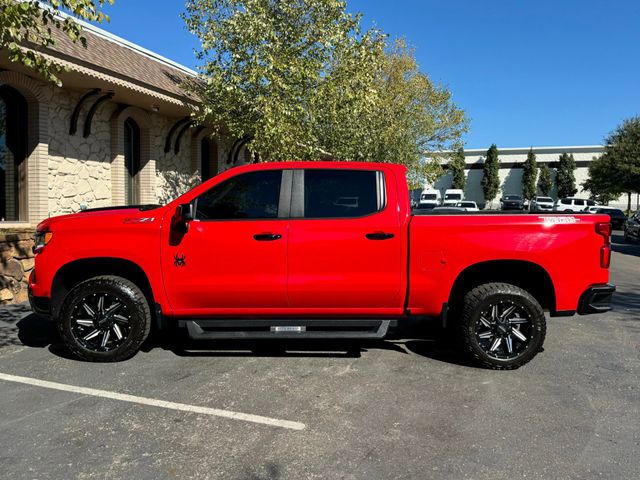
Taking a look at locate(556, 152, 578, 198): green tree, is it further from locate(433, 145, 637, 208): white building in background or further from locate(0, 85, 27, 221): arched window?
locate(0, 85, 27, 221): arched window

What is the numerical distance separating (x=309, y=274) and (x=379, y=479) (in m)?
2.26

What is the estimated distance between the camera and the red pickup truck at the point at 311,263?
16.1 ft

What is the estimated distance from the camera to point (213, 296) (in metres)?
5.01

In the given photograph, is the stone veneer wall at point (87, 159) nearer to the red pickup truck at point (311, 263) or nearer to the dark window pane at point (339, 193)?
the red pickup truck at point (311, 263)

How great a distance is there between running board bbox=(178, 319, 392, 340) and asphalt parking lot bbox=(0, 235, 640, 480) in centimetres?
34

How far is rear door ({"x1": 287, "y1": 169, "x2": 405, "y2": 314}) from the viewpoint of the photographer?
4918 mm

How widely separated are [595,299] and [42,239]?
18.0 ft

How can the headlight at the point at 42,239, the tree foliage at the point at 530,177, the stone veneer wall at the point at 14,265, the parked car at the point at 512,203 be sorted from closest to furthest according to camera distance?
the headlight at the point at 42,239 < the stone veneer wall at the point at 14,265 < the parked car at the point at 512,203 < the tree foliage at the point at 530,177

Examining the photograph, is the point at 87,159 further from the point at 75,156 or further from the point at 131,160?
the point at 131,160

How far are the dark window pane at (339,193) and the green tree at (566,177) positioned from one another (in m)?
63.6

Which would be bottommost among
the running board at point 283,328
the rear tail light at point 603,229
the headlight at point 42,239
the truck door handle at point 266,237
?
the running board at point 283,328

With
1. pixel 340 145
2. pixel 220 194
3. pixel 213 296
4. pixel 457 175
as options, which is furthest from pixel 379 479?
pixel 457 175

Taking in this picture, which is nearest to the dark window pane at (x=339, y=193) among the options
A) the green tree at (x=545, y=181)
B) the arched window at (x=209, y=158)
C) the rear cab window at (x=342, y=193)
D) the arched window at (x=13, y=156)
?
the rear cab window at (x=342, y=193)

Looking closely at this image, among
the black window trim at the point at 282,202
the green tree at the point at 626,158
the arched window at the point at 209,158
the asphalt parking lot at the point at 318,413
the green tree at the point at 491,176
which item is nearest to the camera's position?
the asphalt parking lot at the point at 318,413
